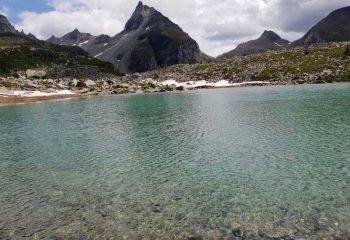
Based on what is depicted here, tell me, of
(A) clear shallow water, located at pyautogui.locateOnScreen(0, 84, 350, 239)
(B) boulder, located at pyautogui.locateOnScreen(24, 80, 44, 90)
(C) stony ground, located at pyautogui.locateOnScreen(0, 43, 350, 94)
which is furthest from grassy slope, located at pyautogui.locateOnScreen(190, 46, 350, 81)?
(A) clear shallow water, located at pyautogui.locateOnScreen(0, 84, 350, 239)

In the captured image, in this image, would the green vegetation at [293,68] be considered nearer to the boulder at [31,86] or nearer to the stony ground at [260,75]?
the stony ground at [260,75]

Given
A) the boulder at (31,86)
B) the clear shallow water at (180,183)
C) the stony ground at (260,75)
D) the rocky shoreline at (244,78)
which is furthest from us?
the stony ground at (260,75)

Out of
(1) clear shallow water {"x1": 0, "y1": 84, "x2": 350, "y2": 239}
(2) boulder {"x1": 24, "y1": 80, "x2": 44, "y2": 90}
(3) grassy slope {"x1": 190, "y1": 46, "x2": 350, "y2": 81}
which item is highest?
(3) grassy slope {"x1": 190, "y1": 46, "x2": 350, "y2": 81}

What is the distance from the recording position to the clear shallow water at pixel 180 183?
56.4 feet

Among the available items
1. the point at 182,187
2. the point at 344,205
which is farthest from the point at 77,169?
the point at 344,205

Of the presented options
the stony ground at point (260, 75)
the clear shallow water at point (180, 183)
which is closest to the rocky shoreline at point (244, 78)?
the stony ground at point (260, 75)

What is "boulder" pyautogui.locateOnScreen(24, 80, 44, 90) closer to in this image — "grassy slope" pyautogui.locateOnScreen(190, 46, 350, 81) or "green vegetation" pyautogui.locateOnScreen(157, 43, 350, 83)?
"green vegetation" pyautogui.locateOnScreen(157, 43, 350, 83)

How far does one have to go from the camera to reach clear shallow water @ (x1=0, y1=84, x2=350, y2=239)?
56.4 ft

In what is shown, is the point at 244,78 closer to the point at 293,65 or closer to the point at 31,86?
the point at 293,65

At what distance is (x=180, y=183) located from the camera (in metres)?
23.8

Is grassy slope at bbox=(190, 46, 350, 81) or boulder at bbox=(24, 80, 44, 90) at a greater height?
grassy slope at bbox=(190, 46, 350, 81)

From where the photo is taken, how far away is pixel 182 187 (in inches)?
904

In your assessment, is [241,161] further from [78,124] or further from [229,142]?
[78,124]

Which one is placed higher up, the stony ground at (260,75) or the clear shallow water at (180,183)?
the stony ground at (260,75)
